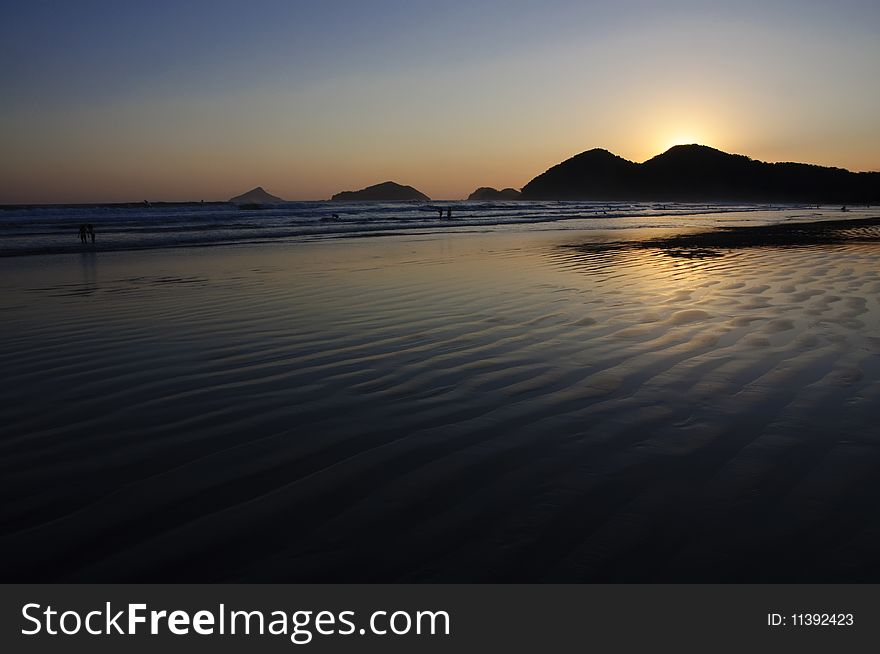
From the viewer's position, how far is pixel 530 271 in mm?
13703

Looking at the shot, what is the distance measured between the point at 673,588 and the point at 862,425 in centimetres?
267

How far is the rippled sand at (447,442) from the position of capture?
279cm

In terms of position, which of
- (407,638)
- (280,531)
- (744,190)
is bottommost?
(407,638)

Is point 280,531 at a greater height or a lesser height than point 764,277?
lesser

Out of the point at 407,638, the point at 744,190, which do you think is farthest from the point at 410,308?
the point at 744,190

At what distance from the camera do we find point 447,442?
409 centimetres

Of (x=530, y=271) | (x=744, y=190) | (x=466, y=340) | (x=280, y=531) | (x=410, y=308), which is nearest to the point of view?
(x=280, y=531)

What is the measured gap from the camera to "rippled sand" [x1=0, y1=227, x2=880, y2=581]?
9.16 ft

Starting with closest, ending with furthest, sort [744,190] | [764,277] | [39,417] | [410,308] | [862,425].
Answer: [862,425], [39,417], [410,308], [764,277], [744,190]

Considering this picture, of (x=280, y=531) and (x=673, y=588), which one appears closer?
(x=673, y=588)

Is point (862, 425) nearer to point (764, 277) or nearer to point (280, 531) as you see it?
point (280, 531)

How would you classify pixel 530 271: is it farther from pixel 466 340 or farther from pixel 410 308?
pixel 466 340

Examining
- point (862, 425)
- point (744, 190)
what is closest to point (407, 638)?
point (862, 425)

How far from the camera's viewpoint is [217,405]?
4.89 m
